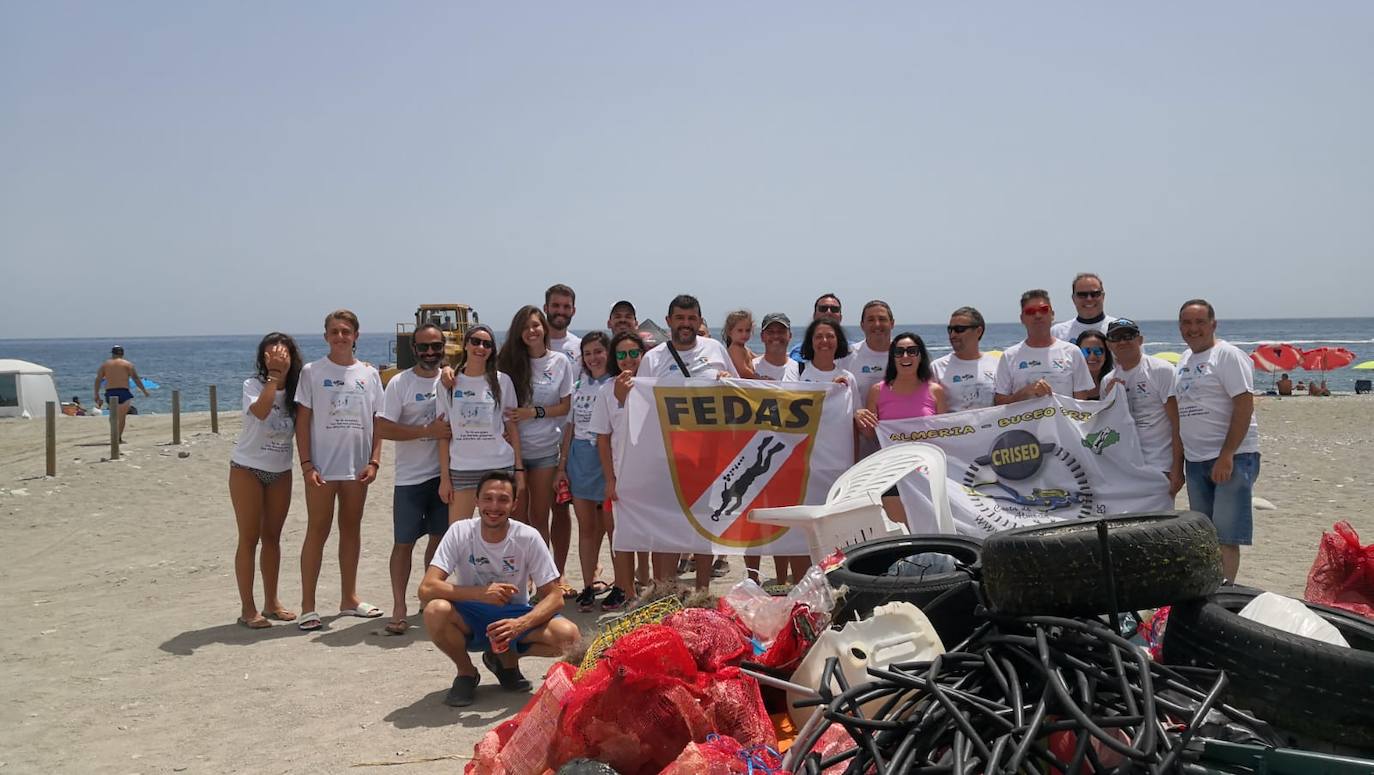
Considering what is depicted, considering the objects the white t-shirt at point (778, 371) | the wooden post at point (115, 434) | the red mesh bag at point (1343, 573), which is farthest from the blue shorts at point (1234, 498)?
the wooden post at point (115, 434)

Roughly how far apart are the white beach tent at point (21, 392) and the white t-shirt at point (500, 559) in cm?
3181

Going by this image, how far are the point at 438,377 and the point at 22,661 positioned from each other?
12.3 feet

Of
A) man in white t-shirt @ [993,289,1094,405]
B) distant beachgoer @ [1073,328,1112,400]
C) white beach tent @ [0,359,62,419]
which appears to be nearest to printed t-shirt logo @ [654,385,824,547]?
man in white t-shirt @ [993,289,1094,405]

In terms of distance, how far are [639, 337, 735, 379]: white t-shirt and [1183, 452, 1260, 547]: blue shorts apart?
3.67 metres

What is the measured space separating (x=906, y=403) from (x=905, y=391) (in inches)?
3.7

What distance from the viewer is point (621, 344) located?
7953 millimetres

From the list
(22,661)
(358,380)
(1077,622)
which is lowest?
(22,661)

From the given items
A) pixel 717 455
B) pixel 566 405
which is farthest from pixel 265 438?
pixel 717 455

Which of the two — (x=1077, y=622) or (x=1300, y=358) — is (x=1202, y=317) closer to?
(x=1077, y=622)

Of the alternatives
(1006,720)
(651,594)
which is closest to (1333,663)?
(1006,720)

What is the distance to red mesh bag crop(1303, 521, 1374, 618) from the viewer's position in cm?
453

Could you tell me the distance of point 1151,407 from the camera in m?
7.34

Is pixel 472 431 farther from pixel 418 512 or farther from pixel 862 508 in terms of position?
pixel 862 508

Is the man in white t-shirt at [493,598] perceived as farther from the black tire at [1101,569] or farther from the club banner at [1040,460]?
the black tire at [1101,569]
